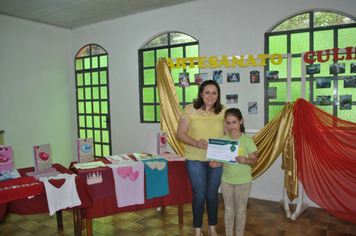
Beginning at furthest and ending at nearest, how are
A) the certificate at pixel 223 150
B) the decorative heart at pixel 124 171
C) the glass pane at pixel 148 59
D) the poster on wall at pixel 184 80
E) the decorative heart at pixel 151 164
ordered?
1. the glass pane at pixel 148 59
2. the poster on wall at pixel 184 80
3. the decorative heart at pixel 151 164
4. the decorative heart at pixel 124 171
5. the certificate at pixel 223 150

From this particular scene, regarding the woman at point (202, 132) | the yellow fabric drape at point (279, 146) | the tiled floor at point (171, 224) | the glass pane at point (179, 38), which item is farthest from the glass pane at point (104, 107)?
the woman at point (202, 132)

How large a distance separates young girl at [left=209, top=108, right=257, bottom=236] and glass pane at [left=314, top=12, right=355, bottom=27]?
83.0 inches

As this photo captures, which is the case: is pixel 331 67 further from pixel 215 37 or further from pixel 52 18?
pixel 52 18

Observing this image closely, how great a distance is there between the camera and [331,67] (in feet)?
10.9

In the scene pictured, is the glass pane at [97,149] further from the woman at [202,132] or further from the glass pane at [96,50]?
the woman at [202,132]

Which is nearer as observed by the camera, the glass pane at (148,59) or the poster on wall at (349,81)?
the poster on wall at (349,81)

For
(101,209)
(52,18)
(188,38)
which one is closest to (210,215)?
(101,209)

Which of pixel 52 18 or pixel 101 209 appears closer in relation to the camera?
pixel 101 209

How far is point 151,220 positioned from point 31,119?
3090 mm

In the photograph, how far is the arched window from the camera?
3.31 m

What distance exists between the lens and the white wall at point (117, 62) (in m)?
3.70

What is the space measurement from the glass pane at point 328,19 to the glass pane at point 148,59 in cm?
247

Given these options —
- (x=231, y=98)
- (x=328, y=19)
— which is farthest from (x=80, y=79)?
(x=328, y=19)

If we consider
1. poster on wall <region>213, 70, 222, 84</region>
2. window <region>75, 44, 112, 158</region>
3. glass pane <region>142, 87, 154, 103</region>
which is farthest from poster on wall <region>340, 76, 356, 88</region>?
window <region>75, 44, 112, 158</region>
